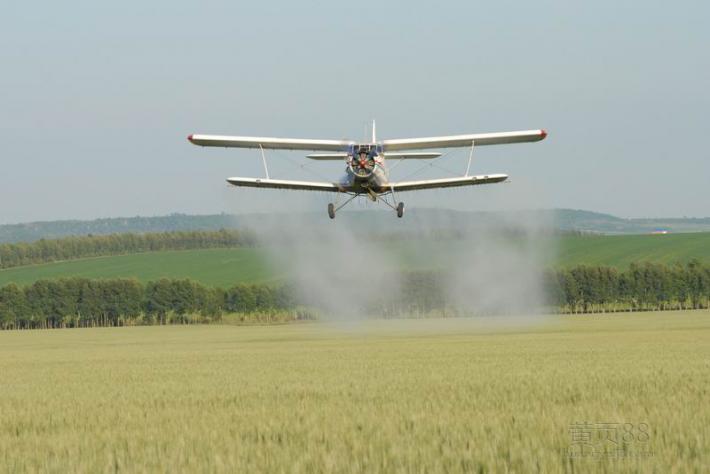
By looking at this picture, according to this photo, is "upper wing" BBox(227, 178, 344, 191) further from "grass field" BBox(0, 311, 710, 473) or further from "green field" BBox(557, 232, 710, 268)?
"green field" BBox(557, 232, 710, 268)

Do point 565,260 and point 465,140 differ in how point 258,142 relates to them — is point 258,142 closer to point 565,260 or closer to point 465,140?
point 465,140

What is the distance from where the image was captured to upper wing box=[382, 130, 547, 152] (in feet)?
150

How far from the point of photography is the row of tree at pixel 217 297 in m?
149

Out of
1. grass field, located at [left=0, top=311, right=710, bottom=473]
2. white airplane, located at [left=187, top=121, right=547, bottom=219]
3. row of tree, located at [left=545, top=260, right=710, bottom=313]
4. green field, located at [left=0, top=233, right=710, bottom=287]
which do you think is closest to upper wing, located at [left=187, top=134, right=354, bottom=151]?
white airplane, located at [left=187, top=121, right=547, bottom=219]

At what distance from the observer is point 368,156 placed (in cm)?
4119

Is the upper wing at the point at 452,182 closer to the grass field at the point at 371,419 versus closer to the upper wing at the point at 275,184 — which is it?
the upper wing at the point at 275,184

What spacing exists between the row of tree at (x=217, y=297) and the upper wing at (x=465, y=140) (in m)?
95.5

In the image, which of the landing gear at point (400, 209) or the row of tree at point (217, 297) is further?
the row of tree at point (217, 297)

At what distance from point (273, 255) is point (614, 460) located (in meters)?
74.9

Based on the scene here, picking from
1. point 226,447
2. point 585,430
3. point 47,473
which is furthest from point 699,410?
point 47,473

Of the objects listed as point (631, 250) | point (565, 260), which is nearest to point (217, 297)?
point (565, 260)

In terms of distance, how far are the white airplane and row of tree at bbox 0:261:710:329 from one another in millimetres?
94691

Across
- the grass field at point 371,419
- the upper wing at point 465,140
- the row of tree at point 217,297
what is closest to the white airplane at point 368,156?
the upper wing at point 465,140

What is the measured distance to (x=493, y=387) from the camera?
963 inches
